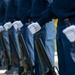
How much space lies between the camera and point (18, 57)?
237 inches

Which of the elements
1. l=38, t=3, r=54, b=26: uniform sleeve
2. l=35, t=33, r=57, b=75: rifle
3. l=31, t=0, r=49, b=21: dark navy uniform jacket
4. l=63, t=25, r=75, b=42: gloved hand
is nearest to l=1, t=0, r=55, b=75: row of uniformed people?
l=31, t=0, r=49, b=21: dark navy uniform jacket

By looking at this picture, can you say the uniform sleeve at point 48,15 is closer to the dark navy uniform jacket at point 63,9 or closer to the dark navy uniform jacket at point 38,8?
the dark navy uniform jacket at point 63,9

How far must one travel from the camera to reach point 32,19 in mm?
5379

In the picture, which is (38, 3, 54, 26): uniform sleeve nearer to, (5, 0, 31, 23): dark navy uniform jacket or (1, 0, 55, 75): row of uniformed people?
(1, 0, 55, 75): row of uniformed people

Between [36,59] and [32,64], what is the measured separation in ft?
0.98

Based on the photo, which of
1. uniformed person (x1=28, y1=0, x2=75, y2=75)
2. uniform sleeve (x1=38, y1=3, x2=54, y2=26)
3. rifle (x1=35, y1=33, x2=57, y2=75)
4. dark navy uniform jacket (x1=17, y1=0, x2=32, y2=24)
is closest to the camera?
uniformed person (x1=28, y1=0, x2=75, y2=75)

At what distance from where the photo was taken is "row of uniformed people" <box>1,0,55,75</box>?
518cm

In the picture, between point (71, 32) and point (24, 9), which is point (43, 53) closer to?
point (71, 32)

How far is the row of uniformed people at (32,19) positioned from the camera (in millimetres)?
5180

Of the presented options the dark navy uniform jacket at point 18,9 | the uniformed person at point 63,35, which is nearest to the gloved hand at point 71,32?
the uniformed person at point 63,35

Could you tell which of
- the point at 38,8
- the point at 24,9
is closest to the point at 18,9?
the point at 24,9

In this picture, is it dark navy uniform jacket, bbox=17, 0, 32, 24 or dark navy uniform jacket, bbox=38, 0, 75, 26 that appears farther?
dark navy uniform jacket, bbox=17, 0, 32, 24

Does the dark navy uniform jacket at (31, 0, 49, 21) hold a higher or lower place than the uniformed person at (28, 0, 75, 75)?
higher

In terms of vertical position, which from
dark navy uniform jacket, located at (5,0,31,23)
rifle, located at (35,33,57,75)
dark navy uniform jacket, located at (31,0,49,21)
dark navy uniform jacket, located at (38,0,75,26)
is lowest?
rifle, located at (35,33,57,75)
